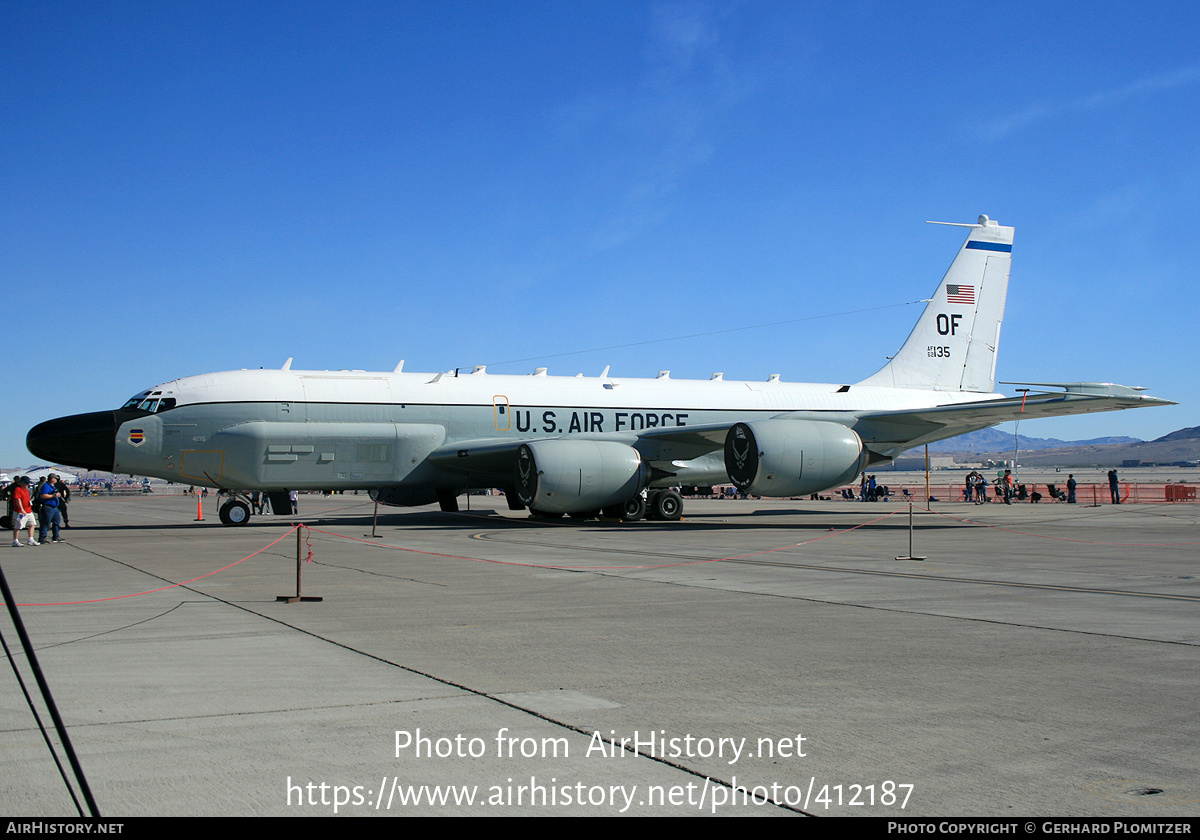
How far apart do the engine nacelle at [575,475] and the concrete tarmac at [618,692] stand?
8.93 meters

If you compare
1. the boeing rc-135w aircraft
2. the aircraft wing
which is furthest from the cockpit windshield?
the aircraft wing

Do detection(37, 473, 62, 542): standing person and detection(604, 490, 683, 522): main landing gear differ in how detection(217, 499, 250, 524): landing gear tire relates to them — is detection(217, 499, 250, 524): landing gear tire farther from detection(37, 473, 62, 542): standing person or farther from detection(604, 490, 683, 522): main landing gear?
detection(604, 490, 683, 522): main landing gear

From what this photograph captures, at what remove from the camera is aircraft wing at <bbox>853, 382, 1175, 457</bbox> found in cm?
2230

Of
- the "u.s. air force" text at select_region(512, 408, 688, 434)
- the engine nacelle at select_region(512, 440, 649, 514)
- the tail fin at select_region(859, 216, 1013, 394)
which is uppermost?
the tail fin at select_region(859, 216, 1013, 394)

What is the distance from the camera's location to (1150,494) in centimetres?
4972

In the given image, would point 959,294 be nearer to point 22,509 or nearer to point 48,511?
point 48,511

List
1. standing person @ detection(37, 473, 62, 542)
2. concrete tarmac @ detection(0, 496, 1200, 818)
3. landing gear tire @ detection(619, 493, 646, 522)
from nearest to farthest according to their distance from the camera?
concrete tarmac @ detection(0, 496, 1200, 818) → standing person @ detection(37, 473, 62, 542) → landing gear tire @ detection(619, 493, 646, 522)

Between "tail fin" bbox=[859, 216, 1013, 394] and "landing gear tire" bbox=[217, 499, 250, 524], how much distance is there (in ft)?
64.3

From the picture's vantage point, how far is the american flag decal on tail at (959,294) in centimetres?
3016

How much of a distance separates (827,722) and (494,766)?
6.15ft

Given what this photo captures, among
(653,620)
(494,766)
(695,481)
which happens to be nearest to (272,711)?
(494,766)

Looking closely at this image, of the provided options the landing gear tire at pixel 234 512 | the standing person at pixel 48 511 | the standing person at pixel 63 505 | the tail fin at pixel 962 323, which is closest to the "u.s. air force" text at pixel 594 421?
the landing gear tire at pixel 234 512

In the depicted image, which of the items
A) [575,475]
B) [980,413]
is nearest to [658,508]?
[575,475]

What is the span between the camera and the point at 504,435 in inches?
1000
